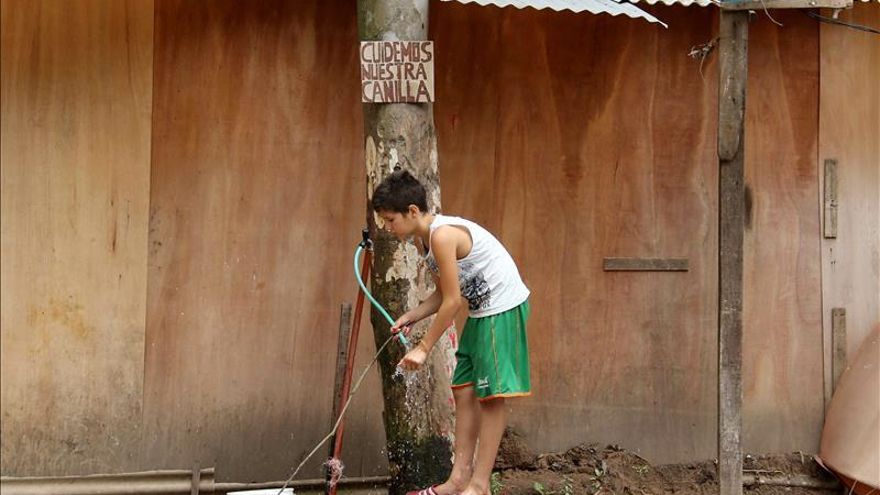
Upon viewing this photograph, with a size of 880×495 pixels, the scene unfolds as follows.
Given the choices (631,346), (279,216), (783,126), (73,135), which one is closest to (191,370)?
(279,216)

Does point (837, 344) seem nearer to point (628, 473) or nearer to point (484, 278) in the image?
point (628, 473)

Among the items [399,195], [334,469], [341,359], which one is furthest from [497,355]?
[341,359]

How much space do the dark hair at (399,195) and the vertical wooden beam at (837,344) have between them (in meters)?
3.20

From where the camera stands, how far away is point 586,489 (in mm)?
7105

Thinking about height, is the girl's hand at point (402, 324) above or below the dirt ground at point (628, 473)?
above

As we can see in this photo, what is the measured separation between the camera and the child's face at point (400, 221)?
18.2ft

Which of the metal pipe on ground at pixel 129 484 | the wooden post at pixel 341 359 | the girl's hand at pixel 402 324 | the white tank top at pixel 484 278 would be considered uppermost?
the white tank top at pixel 484 278

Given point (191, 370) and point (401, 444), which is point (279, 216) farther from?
point (401, 444)

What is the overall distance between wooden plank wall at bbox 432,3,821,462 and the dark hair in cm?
172

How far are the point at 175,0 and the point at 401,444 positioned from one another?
116 inches

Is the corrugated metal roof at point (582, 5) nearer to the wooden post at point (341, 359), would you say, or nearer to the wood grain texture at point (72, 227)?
the wooden post at point (341, 359)

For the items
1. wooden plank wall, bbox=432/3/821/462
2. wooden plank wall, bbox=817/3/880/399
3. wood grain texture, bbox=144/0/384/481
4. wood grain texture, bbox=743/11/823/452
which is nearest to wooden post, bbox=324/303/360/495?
wood grain texture, bbox=144/0/384/481

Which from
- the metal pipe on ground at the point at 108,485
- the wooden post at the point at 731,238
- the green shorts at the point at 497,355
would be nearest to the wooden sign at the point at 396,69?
the green shorts at the point at 497,355

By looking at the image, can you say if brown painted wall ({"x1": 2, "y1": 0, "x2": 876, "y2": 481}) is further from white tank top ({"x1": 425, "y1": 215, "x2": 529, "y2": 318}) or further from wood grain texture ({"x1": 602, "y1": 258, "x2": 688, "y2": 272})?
white tank top ({"x1": 425, "y1": 215, "x2": 529, "y2": 318})
